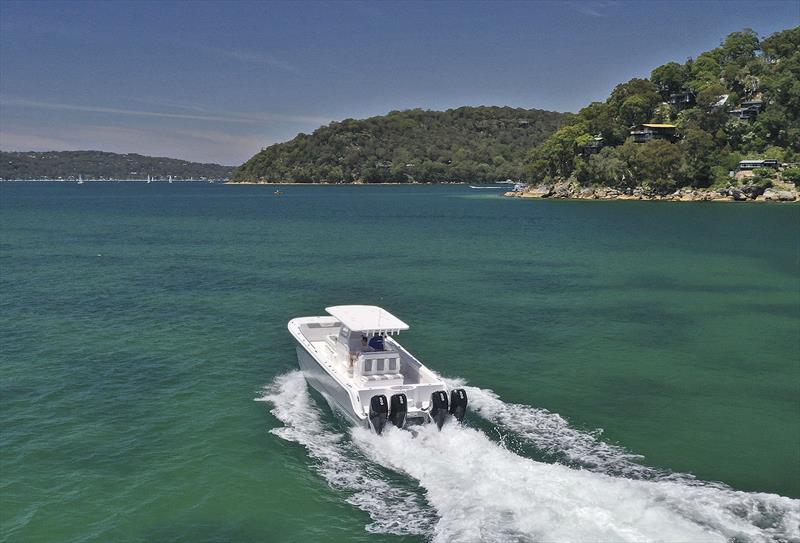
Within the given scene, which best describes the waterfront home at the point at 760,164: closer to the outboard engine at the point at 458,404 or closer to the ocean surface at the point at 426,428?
the ocean surface at the point at 426,428

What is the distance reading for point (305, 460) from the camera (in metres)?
20.8

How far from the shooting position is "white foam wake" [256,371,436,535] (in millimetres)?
16844

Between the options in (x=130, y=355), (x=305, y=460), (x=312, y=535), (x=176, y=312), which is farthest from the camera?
(x=176, y=312)

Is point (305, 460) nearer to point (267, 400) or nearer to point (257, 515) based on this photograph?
point (257, 515)

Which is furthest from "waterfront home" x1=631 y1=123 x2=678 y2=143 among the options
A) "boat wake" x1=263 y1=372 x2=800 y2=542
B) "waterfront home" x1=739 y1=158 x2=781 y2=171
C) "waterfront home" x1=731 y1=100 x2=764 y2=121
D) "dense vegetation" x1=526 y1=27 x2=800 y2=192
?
"boat wake" x1=263 y1=372 x2=800 y2=542

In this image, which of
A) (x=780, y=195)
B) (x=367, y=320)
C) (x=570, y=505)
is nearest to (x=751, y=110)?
(x=780, y=195)

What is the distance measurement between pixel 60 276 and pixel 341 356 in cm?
3977

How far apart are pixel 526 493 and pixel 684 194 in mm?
166087

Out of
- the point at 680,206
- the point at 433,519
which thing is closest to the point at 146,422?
the point at 433,519

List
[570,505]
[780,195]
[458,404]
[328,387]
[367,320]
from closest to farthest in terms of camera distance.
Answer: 1. [570,505]
2. [458,404]
3. [328,387]
4. [367,320]
5. [780,195]

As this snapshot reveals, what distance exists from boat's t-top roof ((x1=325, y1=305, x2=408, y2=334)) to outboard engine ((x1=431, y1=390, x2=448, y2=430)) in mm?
3488

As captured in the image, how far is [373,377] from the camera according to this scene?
2411 cm

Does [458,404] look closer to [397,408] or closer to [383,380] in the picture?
[397,408]

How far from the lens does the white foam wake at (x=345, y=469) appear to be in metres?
16.8
